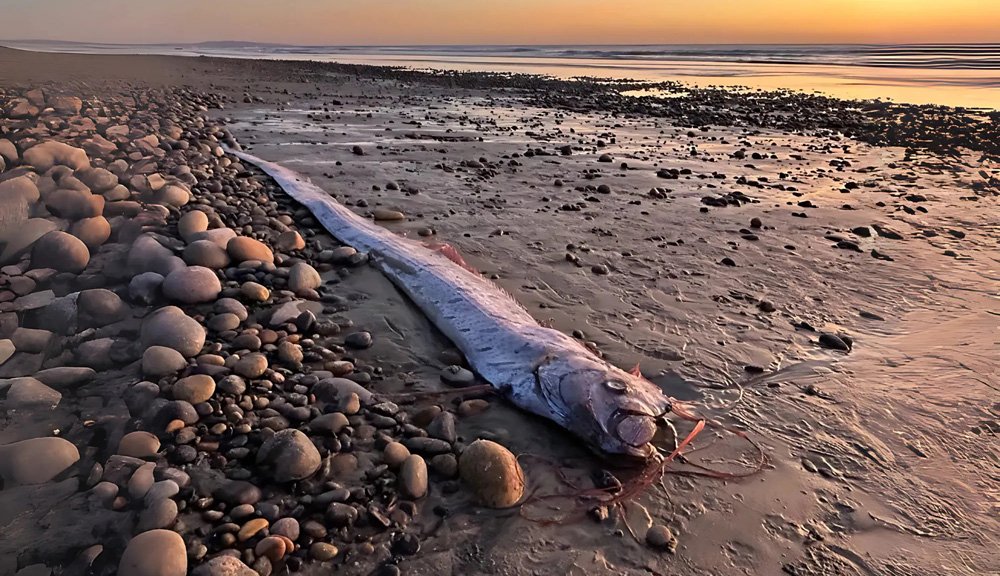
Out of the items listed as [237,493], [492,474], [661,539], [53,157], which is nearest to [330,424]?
[237,493]

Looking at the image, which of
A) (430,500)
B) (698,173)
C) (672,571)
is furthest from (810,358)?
(698,173)

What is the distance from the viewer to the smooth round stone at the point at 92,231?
4.57 metres

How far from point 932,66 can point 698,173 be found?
43890 millimetres

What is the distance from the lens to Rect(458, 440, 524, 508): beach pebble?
2.63m

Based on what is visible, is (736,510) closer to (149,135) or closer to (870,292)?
(870,292)

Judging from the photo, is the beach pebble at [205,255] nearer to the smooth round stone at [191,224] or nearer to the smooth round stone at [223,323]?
the smooth round stone at [191,224]

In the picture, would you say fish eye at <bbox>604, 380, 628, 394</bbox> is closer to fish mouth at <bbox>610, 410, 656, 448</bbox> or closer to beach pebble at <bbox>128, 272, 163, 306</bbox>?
fish mouth at <bbox>610, 410, 656, 448</bbox>

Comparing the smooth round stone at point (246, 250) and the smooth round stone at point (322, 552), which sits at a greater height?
the smooth round stone at point (246, 250)

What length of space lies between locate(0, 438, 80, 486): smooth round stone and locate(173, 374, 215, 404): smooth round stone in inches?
21.2

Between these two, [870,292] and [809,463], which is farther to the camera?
[870,292]

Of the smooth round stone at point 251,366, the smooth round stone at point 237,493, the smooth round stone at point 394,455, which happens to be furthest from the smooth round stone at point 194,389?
the smooth round stone at point 394,455

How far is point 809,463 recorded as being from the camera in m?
2.95

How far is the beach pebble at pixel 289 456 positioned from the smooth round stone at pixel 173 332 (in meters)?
1.09

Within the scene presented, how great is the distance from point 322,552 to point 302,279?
8.84 feet
